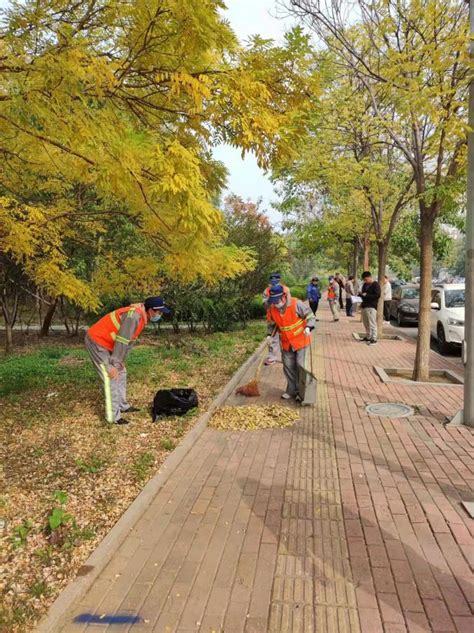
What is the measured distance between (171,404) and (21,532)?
9.82 feet

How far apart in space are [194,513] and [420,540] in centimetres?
166

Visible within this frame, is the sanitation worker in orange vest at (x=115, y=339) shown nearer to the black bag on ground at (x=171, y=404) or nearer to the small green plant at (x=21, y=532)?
the black bag on ground at (x=171, y=404)

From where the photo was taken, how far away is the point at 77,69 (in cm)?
357

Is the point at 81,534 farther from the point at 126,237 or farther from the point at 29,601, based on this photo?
the point at 126,237

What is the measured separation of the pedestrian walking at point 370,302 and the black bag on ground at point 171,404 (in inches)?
289

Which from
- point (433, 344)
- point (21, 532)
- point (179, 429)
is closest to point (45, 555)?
point (21, 532)

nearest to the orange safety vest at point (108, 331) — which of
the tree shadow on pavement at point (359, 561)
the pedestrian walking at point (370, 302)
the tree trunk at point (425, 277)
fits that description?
the tree shadow on pavement at point (359, 561)

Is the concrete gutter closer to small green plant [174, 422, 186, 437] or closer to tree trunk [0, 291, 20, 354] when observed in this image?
small green plant [174, 422, 186, 437]

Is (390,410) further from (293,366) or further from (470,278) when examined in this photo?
(470,278)

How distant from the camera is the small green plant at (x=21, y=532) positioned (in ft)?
11.4

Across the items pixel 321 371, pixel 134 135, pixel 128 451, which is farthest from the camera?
pixel 321 371

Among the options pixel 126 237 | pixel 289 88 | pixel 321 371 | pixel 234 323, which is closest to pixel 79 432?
pixel 289 88

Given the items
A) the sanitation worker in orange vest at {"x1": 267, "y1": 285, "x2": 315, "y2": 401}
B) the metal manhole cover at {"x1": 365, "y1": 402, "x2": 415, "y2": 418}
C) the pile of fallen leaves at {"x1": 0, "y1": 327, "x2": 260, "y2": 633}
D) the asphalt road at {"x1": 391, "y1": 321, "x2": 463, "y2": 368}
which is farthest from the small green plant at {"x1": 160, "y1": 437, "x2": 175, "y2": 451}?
the asphalt road at {"x1": 391, "y1": 321, "x2": 463, "y2": 368}

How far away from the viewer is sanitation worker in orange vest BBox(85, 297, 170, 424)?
5.87 metres
